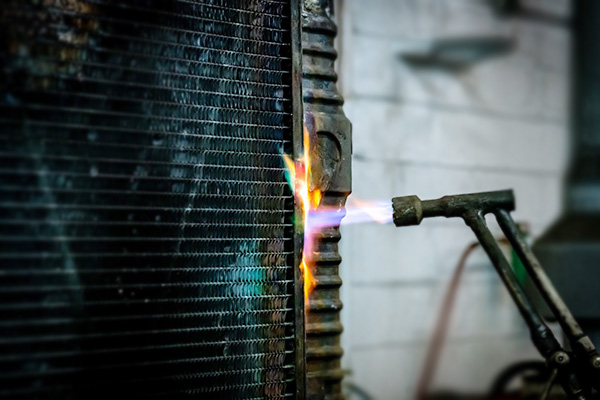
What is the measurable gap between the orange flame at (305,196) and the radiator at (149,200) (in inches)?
2.0

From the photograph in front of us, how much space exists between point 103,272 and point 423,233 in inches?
83.4

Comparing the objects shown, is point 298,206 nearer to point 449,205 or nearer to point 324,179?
point 324,179

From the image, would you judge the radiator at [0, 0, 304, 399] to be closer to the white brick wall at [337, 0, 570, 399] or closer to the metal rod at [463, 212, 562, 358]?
the metal rod at [463, 212, 562, 358]

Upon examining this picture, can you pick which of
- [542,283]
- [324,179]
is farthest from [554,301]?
[324,179]

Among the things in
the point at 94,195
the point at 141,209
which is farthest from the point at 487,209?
the point at 94,195

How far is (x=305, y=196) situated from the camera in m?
2.70

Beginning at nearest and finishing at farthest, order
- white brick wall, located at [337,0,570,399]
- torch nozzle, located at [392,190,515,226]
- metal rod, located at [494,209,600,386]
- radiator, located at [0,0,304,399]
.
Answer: radiator, located at [0,0,304,399], metal rod, located at [494,209,600,386], torch nozzle, located at [392,190,515,226], white brick wall, located at [337,0,570,399]

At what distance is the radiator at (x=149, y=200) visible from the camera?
221 centimetres

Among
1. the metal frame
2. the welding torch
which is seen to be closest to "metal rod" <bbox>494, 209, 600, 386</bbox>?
the welding torch

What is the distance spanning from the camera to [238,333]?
2.54 meters

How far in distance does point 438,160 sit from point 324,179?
136 cm

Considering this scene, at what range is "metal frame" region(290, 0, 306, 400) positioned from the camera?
263 centimetres

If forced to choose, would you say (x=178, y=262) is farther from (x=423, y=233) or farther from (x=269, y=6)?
(x=423, y=233)

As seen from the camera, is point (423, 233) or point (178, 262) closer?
point (178, 262)
